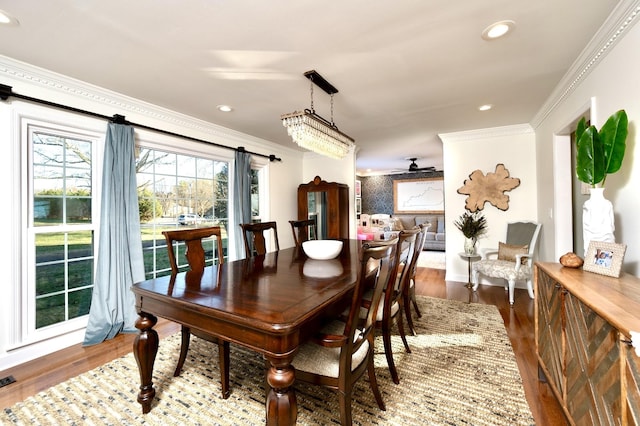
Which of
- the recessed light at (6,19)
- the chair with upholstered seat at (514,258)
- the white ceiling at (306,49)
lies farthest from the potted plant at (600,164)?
the recessed light at (6,19)

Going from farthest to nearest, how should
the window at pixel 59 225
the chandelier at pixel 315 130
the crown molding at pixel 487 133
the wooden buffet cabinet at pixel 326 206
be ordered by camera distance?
the wooden buffet cabinet at pixel 326 206 < the crown molding at pixel 487 133 < the window at pixel 59 225 < the chandelier at pixel 315 130

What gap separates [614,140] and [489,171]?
286 centimetres

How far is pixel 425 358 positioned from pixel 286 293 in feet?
4.63

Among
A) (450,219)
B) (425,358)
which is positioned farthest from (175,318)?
(450,219)

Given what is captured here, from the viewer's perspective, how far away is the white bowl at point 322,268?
184 centimetres

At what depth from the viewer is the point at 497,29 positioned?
1.80 m

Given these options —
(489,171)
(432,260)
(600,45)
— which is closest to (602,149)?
(600,45)

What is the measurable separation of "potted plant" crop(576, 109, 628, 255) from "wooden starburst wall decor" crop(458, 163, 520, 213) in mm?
2618

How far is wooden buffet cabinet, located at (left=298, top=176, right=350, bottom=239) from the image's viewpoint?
4.82 m

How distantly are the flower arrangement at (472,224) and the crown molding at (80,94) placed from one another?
3.79 m

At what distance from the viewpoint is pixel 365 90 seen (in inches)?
106

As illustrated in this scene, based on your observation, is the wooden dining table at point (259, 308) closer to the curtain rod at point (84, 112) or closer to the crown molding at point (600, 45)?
the curtain rod at point (84, 112)

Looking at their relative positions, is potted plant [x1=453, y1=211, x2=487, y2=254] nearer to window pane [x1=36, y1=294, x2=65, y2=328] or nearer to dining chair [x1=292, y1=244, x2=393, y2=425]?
dining chair [x1=292, y1=244, x2=393, y2=425]

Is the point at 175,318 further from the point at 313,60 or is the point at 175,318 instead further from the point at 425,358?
the point at 313,60
